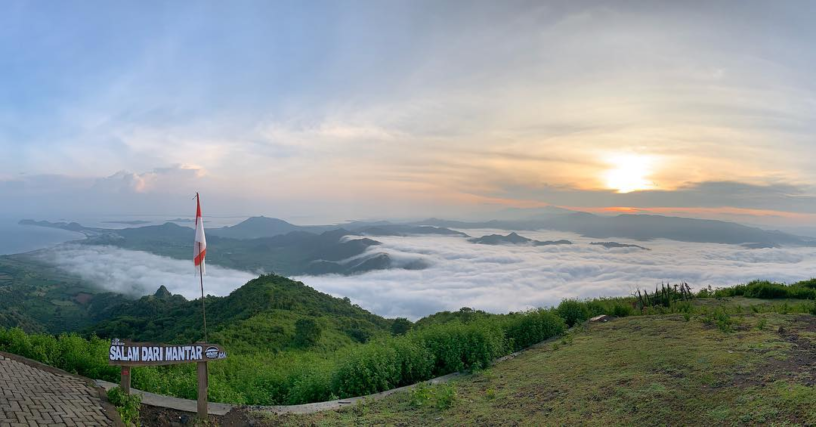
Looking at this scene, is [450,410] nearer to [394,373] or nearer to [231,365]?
[394,373]

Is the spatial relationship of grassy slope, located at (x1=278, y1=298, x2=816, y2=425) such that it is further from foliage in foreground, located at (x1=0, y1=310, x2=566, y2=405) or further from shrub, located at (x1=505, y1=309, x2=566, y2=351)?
shrub, located at (x1=505, y1=309, x2=566, y2=351)

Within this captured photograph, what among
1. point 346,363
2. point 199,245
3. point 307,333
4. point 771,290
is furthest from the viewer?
point 307,333

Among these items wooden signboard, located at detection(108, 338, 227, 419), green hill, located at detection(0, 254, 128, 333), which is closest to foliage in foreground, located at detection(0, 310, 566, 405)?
wooden signboard, located at detection(108, 338, 227, 419)

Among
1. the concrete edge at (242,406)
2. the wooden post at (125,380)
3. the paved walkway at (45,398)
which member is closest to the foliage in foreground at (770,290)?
the concrete edge at (242,406)

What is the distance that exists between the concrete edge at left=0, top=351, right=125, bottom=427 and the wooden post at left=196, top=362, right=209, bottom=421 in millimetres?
1190

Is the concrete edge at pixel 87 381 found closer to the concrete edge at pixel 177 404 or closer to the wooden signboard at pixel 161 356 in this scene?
the concrete edge at pixel 177 404

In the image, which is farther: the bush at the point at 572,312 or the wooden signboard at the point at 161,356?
the bush at the point at 572,312

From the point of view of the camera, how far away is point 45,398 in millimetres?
7633

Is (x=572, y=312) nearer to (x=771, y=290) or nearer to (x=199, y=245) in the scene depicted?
(x=771, y=290)

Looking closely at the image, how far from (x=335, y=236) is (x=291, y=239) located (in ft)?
71.6

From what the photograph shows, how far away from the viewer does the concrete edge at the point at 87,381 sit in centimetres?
728

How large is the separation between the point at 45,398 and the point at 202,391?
2.53m

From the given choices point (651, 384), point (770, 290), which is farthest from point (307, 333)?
point (651, 384)

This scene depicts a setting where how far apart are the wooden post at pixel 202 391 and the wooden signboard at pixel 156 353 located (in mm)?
152
